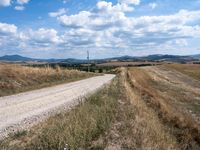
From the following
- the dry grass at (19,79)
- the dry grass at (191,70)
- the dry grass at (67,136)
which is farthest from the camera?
the dry grass at (191,70)

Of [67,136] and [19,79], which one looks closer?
[67,136]

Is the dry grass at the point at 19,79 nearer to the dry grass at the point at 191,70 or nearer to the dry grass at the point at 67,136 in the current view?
the dry grass at the point at 67,136

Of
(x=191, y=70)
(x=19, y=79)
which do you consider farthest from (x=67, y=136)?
(x=191, y=70)

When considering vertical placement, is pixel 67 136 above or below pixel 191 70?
above

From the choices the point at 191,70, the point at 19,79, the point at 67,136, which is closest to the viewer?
the point at 67,136

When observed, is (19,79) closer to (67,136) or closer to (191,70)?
(67,136)

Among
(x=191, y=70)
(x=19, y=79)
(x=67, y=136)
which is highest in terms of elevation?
(x=67, y=136)

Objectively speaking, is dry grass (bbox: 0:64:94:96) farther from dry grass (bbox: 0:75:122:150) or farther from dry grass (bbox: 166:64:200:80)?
dry grass (bbox: 166:64:200:80)

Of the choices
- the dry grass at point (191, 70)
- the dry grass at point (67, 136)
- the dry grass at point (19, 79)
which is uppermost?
A: the dry grass at point (67, 136)

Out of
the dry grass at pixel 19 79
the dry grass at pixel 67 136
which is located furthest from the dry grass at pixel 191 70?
the dry grass at pixel 67 136

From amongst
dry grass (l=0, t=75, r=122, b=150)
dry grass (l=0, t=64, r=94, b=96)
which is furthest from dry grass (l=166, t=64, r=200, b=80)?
dry grass (l=0, t=75, r=122, b=150)

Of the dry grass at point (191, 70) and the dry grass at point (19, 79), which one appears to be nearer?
the dry grass at point (19, 79)

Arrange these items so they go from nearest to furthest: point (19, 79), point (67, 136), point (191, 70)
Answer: point (67, 136) → point (19, 79) → point (191, 70)

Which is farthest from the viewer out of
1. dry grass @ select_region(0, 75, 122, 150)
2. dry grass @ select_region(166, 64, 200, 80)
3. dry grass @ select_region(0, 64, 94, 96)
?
dry grass @ select_region(166, 64, 200, 80)
